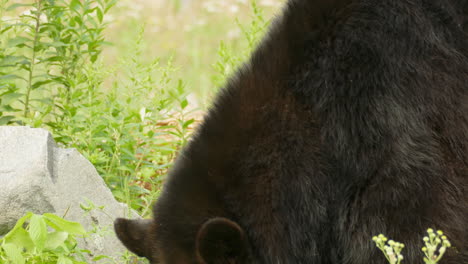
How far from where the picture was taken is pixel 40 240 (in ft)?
11.3

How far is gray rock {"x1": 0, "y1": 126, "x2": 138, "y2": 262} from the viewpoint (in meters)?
4.05

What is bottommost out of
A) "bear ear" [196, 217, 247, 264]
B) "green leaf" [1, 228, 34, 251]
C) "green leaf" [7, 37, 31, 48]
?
"green leaf" [7, 37, 31, 48]

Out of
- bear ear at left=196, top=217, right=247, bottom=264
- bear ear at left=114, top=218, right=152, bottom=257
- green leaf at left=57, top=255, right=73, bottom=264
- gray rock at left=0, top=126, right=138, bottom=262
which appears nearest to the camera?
bear ear at left=196, top=217, right=247, bottom=264

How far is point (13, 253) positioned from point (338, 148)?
151 cm

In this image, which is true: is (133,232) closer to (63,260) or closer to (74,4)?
(63,260)

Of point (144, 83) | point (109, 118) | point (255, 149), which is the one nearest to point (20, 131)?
point (109, 118)

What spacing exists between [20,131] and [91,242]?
0.72 m

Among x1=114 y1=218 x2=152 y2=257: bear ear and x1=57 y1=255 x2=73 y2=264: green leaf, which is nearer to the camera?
x1=57 y1=255 x2=73 y2=264: green leaf

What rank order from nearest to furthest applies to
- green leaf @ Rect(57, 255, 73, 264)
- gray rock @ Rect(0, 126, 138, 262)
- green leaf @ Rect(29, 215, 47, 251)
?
green leaf @ Rect(29, 215, 47, 251)
green leaf @ Rect(57, 255, 73, 264)
gray rock @ Rect(0, 126, 138, 262)

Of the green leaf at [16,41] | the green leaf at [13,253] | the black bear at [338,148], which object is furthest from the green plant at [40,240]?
the green leaf at [16,41]

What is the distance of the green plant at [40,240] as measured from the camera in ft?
11.1

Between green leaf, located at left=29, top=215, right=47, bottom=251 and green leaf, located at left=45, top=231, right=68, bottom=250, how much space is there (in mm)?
141

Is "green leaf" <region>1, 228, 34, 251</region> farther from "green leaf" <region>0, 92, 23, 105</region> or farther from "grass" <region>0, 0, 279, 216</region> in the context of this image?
"green leaf" <region>0, 92, 23, 105</region>

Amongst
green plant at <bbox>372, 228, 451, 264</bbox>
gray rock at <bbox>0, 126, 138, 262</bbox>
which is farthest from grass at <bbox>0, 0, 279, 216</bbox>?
green plant at <bbox>372, 228, 451, 264</bbox>
